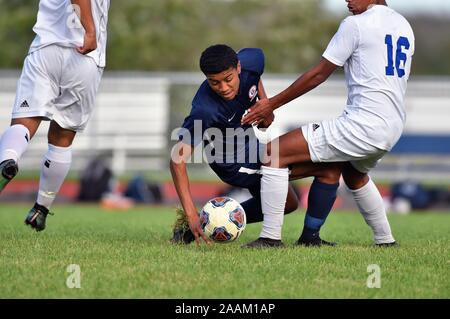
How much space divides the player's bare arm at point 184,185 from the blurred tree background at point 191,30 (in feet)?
95.8

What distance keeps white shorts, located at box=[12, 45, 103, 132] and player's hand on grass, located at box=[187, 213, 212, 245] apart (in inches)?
60.7

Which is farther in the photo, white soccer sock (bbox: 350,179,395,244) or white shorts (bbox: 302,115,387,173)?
white soccer sock (bbox: 350,179,395,244)

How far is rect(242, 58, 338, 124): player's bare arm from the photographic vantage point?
7.01 m

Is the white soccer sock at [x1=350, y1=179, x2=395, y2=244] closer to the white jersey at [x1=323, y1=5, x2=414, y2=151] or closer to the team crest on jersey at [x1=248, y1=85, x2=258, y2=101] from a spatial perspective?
the white jersey at [x1=323, y1=5, x2=414, y2=151]

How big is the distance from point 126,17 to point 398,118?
3197 cm

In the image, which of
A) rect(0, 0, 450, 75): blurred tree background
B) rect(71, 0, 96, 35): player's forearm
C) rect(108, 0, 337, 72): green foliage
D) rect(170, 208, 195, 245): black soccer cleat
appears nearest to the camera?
rect(71, 0, 96, 35): player's forearm

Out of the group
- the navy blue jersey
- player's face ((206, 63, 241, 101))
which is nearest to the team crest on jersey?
the navy blue jersey

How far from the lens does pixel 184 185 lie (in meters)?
7.07

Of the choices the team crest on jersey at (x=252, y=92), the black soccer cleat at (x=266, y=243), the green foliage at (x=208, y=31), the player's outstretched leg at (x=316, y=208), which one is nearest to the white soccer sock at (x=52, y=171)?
the team crest on jersey at (x=252, y=92)

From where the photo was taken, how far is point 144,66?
3772 centimetres

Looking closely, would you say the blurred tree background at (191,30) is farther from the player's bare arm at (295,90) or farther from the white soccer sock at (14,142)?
the player's bare arm at (295,90)

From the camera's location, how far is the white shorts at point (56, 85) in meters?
7.32

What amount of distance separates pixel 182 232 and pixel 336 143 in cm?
157
